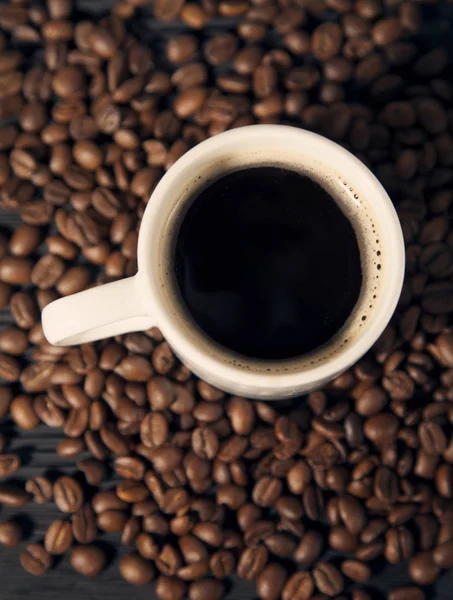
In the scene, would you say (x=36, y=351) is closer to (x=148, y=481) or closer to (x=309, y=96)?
(x=148, y=481)

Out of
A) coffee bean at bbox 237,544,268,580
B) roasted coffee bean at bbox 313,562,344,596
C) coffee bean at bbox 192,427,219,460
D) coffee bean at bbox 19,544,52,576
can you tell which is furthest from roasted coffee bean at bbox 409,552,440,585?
coffee bean at bbox 19,544,52,576

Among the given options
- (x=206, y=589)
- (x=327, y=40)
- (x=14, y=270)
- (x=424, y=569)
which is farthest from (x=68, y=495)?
(x=327, y=40)

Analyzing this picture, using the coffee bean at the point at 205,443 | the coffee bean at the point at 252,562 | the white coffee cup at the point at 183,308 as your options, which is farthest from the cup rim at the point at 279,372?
the coffee bean at the point at 252,562

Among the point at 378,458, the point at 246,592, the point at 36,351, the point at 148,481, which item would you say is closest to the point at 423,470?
the point at 378,458

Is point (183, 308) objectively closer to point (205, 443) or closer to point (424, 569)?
point (205, 443)

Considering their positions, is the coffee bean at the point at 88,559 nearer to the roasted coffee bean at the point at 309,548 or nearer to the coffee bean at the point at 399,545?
the roasted coffee bean at the point at 309,548

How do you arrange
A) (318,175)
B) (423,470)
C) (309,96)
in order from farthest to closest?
(309,96) < (423,470) < (318,175)
